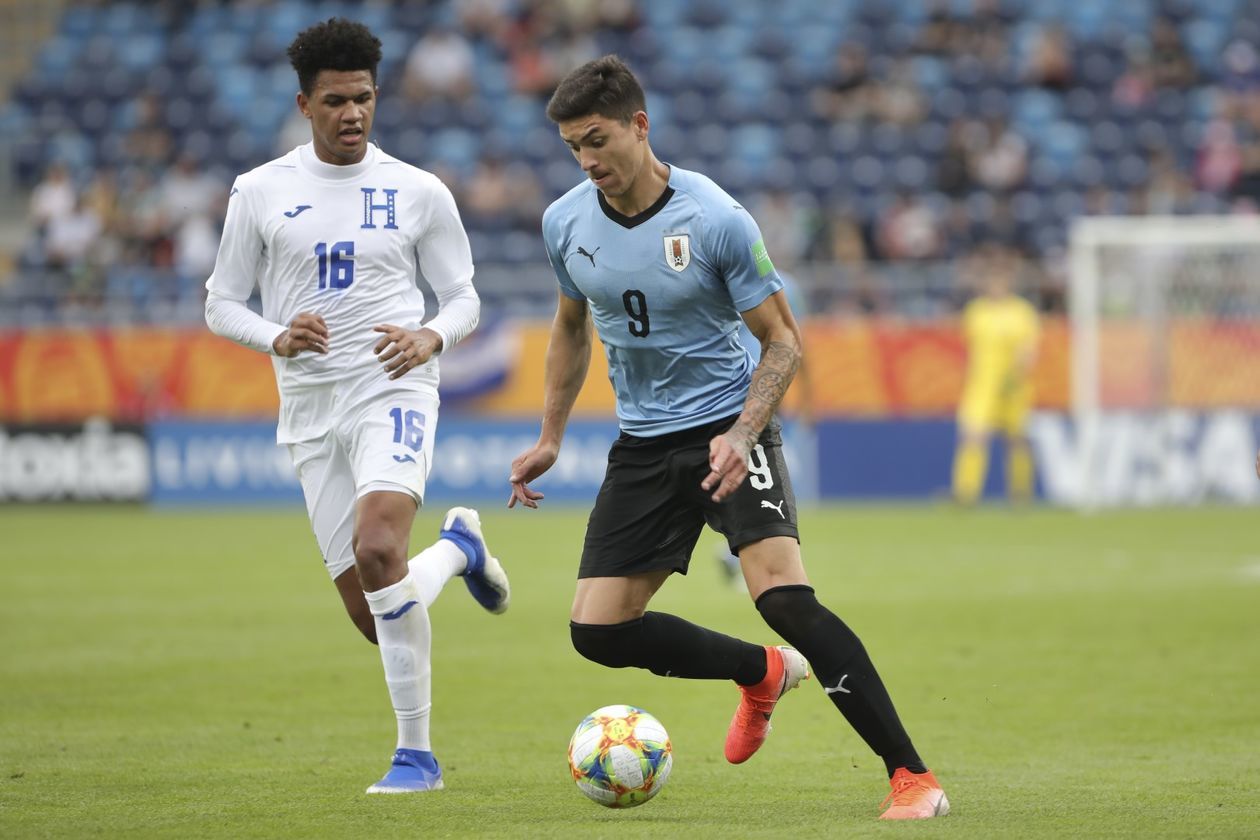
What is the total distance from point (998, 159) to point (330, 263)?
19431 millimetres

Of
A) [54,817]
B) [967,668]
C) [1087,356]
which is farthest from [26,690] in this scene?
[1087,356]

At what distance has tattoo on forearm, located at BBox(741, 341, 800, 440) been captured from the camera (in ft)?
19.1

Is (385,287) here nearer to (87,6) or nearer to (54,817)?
(54,817)

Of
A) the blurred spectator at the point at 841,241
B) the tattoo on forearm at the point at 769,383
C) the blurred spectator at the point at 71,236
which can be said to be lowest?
the blurred spectator at the point at 841,241

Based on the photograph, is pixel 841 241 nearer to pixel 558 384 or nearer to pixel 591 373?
pixel 591 373

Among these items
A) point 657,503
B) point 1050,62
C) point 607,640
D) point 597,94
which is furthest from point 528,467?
point 1050,62

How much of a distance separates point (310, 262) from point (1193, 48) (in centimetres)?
2362

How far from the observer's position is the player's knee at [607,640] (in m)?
6.29

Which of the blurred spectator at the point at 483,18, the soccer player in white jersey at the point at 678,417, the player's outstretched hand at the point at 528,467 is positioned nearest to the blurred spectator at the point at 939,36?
the blurred spectator at the point at 483,18

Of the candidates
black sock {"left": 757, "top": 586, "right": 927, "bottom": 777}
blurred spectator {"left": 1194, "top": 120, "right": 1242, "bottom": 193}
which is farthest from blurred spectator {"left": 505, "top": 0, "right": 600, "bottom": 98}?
black sock {"left": 757, "top": 586, "right": 927, "bottom": 777}

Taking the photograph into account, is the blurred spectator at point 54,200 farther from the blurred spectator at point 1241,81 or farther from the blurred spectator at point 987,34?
the blurred spectator at point 1241,81

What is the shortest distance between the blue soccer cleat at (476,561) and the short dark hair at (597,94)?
6.58 ft

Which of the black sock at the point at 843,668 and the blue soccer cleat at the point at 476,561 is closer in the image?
the black sock at the point at 843,668

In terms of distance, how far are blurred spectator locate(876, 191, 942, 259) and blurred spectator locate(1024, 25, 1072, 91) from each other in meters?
4.03
